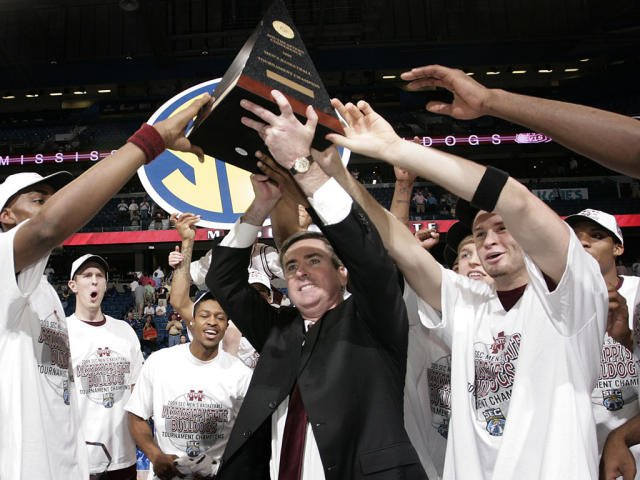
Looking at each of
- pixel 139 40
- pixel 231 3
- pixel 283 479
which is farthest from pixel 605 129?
pixel 139 40

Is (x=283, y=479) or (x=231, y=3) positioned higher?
(x=231, y=3)

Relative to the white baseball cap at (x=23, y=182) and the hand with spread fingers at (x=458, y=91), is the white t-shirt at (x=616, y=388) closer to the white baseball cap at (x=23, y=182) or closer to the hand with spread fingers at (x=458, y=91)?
the hand with spread fingers at (x=458, y=91)

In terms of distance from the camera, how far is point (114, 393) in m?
4.57

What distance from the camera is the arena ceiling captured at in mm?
21312

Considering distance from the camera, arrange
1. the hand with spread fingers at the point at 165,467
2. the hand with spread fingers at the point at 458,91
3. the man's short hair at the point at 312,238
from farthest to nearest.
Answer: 1. the hand with spread fingers at the point at 165,467
2. the man's short hair at the point at 312,238
3. the hand with spread fingers at the point at 458,91

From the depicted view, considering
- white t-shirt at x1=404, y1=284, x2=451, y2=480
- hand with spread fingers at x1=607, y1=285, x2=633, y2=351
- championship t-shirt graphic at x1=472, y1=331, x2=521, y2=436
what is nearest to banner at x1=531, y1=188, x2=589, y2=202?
hand with spread fingers at x1=607, y1=285, x2=633, y2=351

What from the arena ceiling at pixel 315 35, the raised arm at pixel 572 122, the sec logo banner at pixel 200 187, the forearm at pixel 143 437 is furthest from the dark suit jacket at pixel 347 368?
the arena ceiling at pixel 315 35

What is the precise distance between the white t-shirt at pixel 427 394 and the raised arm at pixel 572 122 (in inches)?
37.7

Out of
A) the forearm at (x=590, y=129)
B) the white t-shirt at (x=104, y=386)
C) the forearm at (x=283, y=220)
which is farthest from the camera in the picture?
the white t-shirt at (x=104, y=386)

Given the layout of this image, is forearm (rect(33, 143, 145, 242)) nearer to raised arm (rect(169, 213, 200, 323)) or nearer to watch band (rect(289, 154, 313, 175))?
watch band (rect(289, 154, 313, 175))

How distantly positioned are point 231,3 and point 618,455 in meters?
21.4

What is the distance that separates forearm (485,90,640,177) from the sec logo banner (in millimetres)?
2047

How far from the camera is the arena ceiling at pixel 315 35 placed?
2131 centimetres

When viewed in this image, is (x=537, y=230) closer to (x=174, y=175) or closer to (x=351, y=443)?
(x=351, y=443)
